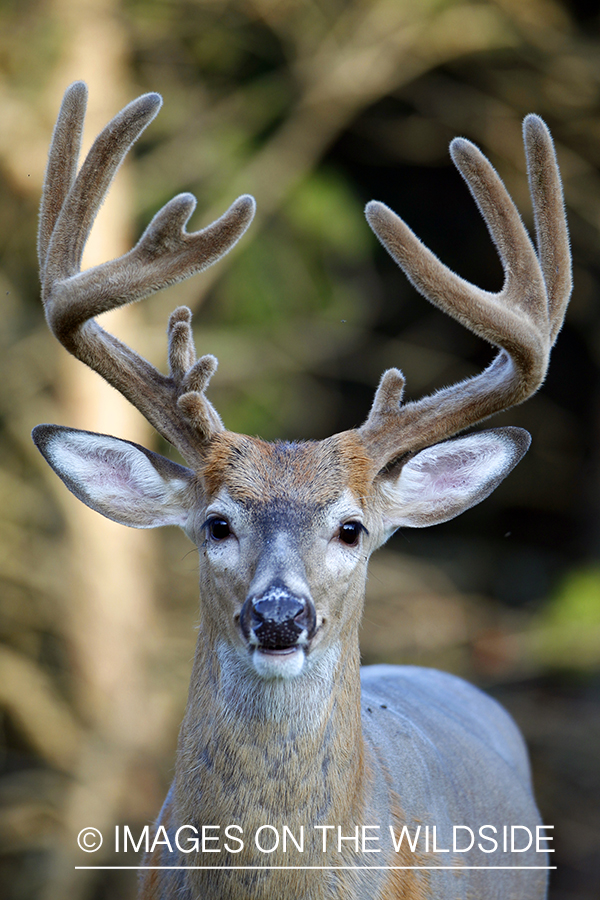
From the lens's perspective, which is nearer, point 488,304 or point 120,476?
point 488,304

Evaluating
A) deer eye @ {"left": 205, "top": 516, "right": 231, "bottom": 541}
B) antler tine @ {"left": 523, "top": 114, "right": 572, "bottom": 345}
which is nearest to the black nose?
deer eye @ {"left": 205, "top": 516, "right": 231, "bottom": 541}

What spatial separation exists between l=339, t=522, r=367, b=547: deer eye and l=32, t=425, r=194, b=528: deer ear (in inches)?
25.0

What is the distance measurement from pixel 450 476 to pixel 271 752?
48.3 inches

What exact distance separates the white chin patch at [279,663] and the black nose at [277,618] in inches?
0.8

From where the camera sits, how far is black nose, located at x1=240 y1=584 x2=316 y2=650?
282cm

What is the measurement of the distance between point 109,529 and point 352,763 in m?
5.97

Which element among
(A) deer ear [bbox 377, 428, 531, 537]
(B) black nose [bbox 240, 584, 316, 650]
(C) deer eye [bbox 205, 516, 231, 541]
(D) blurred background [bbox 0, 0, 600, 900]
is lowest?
(B) black nose [bbox 240, 584, 316, 650]

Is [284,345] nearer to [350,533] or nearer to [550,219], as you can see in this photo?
[550,219]

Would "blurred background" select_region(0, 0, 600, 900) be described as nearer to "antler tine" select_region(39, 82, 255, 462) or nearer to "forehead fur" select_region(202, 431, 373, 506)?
"antler tine" select_region(39, 82, 255, 462)

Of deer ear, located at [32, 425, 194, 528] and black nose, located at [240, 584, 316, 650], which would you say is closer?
black nose, located at [240, 584, 316, 650]

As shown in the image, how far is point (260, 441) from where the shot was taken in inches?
138

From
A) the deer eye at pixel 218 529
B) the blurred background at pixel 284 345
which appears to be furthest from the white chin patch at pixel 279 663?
the blurred background at pixel 284 345

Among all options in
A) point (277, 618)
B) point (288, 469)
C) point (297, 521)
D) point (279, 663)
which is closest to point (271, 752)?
point (279, 663)

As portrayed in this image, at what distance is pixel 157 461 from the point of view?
3.62 m
